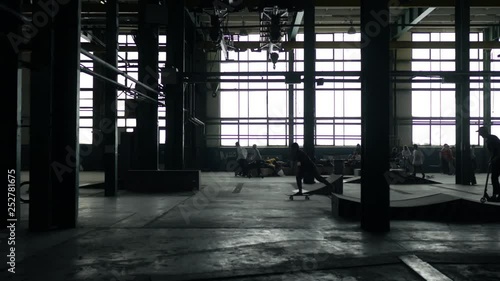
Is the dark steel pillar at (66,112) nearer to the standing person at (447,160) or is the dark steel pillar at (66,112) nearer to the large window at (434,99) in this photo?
the standing person at (447,160)

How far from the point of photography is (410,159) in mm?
21109

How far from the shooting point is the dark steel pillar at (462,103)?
15.9 m

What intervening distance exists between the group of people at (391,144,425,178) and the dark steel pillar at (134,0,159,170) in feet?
40.6

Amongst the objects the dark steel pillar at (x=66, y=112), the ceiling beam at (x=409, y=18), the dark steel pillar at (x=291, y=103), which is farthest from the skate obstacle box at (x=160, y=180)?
the dark steel pillar at (x=291, y=103)

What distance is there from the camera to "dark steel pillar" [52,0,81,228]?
641cm

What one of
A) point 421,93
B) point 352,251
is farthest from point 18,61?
point 421,93

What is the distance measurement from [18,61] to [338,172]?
1941 cm

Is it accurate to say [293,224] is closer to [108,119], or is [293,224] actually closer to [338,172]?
[108,119]

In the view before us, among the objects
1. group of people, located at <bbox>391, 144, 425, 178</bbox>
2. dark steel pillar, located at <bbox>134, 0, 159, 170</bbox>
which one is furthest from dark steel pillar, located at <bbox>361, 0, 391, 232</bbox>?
group of people, located at <bbox>391, 144, 425, 178</bbox>

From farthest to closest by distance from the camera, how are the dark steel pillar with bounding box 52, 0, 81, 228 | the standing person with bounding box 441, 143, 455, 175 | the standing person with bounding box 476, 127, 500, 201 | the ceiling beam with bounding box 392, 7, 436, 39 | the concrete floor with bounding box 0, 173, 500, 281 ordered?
the standing person with bounding box 441, 143, 455, 175, the ceiling beam with bounding box 392, 7, 436, 39, the standing person with bounding box 476, 127, 500, 201, the dark steel pillar with bounding box 52, 0, 81, 228, the concrete floor with bounding box 0, 173, 500, 281

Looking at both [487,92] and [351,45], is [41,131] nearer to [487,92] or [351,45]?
[351,45]

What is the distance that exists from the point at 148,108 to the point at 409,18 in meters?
15.7

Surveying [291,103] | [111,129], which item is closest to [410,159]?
[291,103]

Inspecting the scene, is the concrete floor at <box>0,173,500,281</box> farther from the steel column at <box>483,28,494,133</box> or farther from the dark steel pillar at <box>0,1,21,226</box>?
the steel column at <box>483,28,494,133</box>
